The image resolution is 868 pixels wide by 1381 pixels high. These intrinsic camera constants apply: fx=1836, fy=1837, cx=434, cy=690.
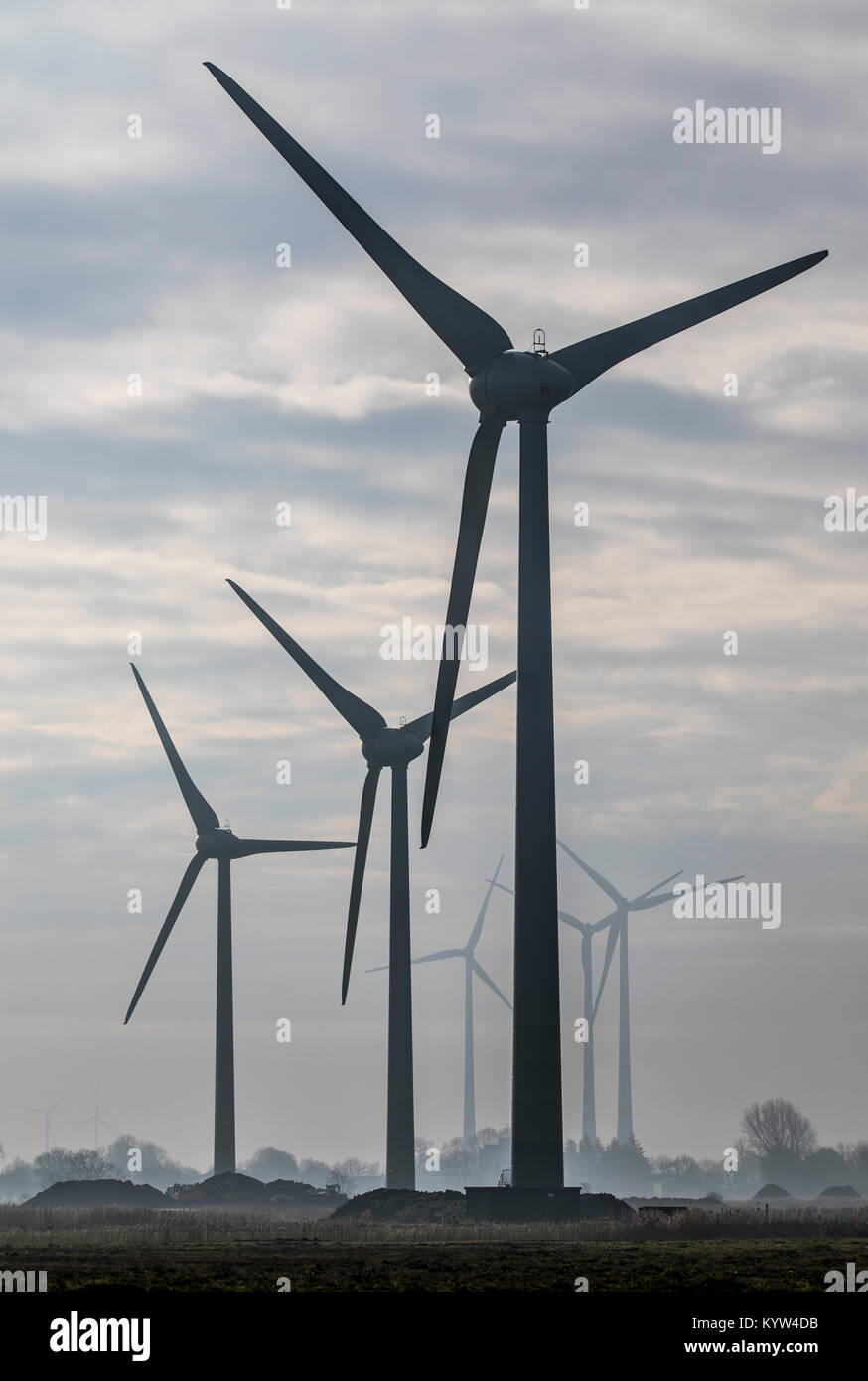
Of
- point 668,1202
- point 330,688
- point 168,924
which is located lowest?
point 668,1202

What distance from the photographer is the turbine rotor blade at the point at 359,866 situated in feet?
276

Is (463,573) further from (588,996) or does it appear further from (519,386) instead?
(588,996)

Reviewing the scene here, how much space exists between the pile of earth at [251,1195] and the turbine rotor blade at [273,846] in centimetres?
1919

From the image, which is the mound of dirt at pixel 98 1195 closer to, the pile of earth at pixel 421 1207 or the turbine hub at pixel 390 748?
the turbine hub at pixel 390 748

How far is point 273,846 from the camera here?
113000mm

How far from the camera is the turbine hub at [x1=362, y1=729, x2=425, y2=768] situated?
3767 inches

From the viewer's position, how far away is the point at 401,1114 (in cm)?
9256

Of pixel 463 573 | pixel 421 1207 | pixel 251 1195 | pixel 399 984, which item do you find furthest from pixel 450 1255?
pixel 251 1195

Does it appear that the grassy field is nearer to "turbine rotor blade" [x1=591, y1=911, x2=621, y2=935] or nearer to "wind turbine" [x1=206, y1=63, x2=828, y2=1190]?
"wind turbine" [x1=206, y1=63, x2=828, y2=1190]

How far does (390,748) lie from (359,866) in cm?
1262

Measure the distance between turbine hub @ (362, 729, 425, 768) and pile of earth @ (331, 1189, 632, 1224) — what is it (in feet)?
94.5

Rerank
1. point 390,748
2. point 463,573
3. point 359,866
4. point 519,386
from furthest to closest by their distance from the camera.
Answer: point 390,748
point 359,866
point 519,386
point 463,573

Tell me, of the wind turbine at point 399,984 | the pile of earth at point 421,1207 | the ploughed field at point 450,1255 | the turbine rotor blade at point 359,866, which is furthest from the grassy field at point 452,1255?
the wind turbine at point 399,984
